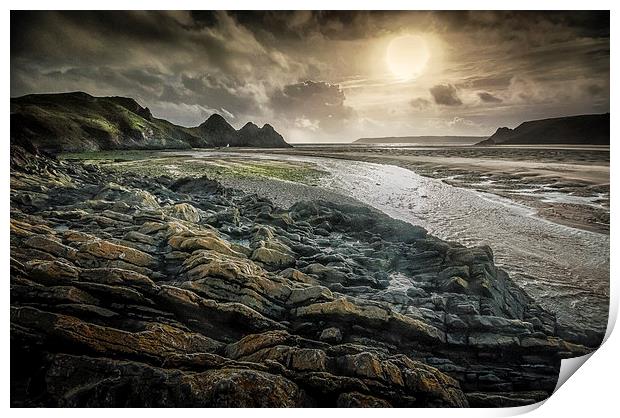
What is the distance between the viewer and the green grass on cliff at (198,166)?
420cm

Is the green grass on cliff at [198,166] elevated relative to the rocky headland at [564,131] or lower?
lower

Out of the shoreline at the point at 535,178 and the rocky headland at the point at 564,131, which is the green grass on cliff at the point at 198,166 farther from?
the rocky headland at the point at 564,131

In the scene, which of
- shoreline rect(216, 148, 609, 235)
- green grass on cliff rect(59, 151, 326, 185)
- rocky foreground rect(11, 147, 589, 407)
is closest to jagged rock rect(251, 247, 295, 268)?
rocky foreground rect(11, 147, 589, 407)

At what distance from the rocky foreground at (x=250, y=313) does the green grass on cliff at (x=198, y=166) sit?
0.38 metres

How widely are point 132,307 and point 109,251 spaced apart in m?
0.55

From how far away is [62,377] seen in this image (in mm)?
3375

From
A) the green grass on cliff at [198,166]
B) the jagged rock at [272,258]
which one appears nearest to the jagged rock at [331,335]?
the jagged rock at [272,258]

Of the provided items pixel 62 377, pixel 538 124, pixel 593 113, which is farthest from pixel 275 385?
pixel 593 113

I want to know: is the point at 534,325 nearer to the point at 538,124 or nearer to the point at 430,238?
the point at 430,238

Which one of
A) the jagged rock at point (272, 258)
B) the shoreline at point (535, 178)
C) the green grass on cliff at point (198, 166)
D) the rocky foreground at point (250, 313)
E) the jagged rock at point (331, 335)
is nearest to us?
the rocky foreground at point (250, 313)

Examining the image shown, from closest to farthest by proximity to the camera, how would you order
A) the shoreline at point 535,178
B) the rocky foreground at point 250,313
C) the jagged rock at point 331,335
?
the rocky foreground at point 250,313
the jagged rock at point 331,335
the shoreline at point 535,178

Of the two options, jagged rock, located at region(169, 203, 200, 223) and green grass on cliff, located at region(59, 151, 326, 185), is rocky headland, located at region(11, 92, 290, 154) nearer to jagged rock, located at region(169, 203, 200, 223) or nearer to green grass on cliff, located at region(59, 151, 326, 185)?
green grass on cliff, located at region(59, 151, 326, 185)

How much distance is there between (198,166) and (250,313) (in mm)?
1598
